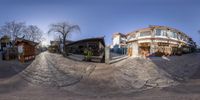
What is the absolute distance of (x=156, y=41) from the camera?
2.79m

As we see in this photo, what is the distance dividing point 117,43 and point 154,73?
4.40ft

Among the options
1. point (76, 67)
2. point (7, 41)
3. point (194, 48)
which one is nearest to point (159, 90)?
point (194, 48)

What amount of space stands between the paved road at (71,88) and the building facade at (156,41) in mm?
689

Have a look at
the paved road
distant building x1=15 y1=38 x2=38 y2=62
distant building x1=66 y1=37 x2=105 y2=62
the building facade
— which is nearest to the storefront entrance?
the building facade

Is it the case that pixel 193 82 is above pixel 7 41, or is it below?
below

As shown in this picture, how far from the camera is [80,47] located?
10.5 ft

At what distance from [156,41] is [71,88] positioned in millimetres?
1868

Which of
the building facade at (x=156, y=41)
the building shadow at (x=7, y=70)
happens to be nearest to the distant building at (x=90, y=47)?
the building facade at (x=156, y=41)

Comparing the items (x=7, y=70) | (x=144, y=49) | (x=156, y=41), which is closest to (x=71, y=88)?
(x=144, y=49)

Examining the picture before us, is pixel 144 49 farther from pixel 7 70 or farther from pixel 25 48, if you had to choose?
pixel 7 70

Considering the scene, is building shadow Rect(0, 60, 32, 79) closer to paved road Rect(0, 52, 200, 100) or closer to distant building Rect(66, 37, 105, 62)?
paved road Rect(0, 52, 200, 100)

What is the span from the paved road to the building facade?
69 cm

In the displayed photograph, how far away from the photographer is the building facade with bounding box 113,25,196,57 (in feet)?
9.14

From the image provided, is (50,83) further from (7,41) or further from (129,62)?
(129,62)
